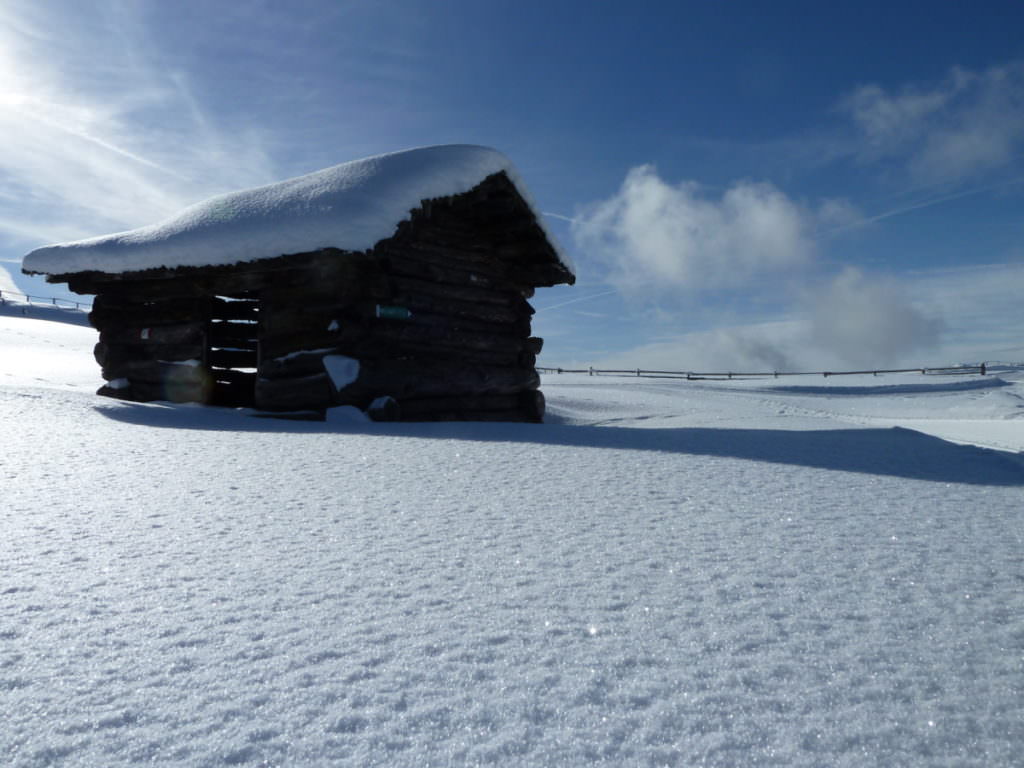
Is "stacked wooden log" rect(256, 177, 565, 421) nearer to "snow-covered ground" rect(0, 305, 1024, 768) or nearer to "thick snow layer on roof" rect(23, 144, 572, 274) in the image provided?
"thick snow layer on roof" rect(23, 144, 572, 274)

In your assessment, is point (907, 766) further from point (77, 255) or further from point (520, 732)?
point (77, 255)

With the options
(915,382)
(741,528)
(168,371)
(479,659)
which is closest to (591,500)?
(741,528)

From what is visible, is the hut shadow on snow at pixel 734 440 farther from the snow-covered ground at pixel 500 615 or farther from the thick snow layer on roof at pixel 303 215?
the thick snow layer on roof at pixel 303 215

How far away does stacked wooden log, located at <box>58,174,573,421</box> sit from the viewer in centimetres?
639

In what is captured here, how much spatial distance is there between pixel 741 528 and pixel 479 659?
1350 mm

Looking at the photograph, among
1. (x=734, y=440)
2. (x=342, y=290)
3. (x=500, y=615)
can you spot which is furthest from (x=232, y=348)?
(x=500, y=615)

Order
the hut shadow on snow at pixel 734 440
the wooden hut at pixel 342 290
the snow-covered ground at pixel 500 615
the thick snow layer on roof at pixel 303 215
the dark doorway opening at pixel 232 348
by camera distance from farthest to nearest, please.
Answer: the dark doorway opening at pixel 232 348 < the wooden hut at pixel 342 290 < the thick snow layer on roof at pixel 303 215 < the hut shadow on snow at pixel 734 440 < the snow-covered ground at pixel 500 615

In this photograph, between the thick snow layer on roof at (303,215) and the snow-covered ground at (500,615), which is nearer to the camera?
the snow-covered ground at (500,615)

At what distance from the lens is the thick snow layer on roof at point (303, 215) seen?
6.06 m

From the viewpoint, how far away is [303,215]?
6.25 m

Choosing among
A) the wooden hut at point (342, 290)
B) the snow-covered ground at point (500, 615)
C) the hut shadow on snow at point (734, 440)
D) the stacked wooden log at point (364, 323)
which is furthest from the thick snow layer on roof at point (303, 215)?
the snow-covered ground at point (500, 615)

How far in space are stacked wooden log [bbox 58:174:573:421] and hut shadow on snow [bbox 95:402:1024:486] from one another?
30.6 inches

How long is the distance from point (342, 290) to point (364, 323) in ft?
1.24

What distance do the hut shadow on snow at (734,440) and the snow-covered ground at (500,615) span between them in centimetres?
55
